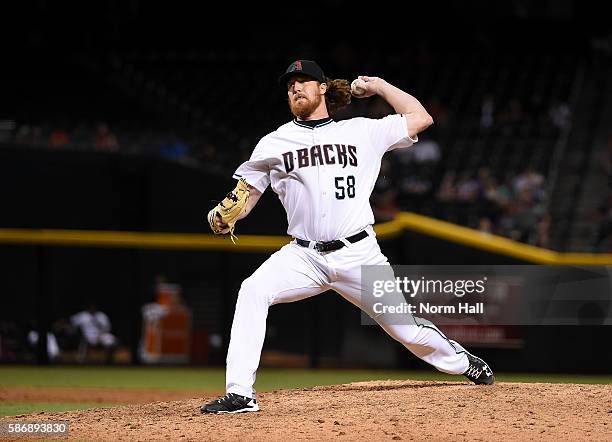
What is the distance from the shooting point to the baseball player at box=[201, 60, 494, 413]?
5273 mm

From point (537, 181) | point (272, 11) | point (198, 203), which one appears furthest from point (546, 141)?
point (272, 11)

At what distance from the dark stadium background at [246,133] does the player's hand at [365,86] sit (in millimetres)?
4491

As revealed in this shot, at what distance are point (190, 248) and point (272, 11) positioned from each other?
1138cm

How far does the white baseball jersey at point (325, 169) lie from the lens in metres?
5.33

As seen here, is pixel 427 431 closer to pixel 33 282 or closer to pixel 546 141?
pixel 33 282

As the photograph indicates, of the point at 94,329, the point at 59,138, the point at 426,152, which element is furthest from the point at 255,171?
the point at 59,138

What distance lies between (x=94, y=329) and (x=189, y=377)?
1.91 m

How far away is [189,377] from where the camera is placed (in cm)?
962

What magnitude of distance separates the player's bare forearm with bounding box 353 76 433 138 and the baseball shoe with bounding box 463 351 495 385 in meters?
1.38

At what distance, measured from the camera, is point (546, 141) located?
1539 cm

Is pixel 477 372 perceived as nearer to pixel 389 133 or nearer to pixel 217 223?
pixel 389 133

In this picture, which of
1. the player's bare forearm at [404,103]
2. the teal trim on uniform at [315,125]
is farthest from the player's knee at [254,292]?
the player's bare forearm at [404,103]

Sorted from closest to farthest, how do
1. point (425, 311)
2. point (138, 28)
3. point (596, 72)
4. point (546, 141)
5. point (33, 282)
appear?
point (425, 311) → point (33, 282) → point (546, 141) → point (596, 72) → point (138, 28)

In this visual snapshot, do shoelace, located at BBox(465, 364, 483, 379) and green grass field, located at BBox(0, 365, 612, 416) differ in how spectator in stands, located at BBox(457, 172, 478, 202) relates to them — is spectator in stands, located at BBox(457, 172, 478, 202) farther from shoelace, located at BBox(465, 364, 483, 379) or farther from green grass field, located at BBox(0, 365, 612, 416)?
shoelace, located at BBox(465, 364, 483, 379)
